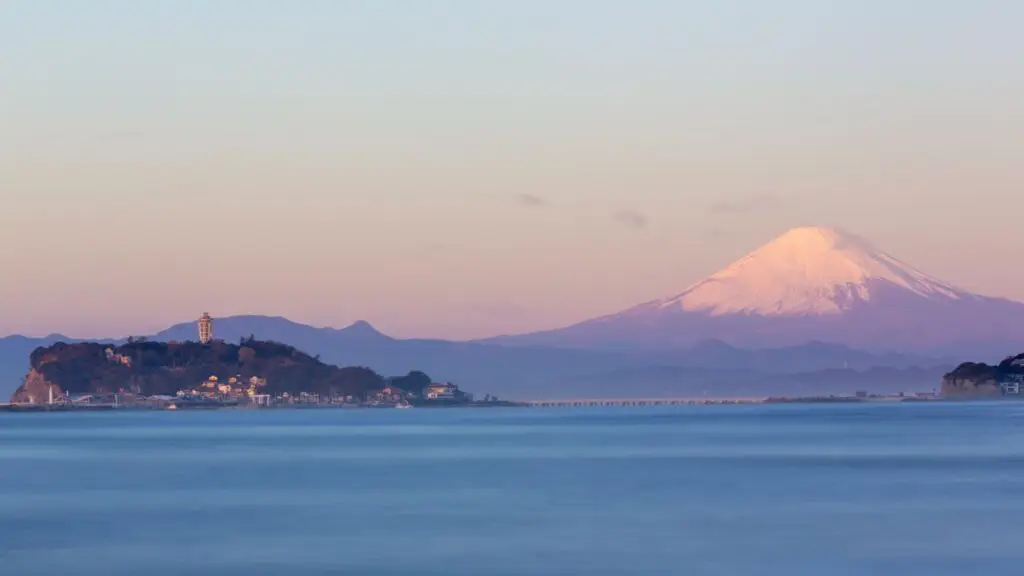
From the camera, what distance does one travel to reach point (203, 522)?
56531mm

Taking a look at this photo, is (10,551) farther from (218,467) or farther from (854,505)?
(218,467)

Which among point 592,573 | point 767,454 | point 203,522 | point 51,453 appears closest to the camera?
point 592,573

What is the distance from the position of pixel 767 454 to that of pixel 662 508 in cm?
4305

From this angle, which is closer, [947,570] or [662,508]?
[947,570]

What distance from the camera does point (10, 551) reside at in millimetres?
48281

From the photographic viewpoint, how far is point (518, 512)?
59.3 metres

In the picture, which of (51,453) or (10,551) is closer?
(10,551)

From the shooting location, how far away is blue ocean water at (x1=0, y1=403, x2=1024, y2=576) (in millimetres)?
45438

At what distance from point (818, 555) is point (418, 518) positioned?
Answer: 15709 mm

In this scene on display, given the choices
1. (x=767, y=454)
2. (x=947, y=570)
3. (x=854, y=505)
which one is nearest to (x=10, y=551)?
(x=947, y=570)

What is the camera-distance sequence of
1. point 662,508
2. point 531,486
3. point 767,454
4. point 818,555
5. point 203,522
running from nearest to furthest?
point 818,555 → point 203,522 → point 662,508 → point 531,486 → point 767,454

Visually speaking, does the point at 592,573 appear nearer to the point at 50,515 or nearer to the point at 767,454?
the point at 50,515

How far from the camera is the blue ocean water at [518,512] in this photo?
45.4 meters

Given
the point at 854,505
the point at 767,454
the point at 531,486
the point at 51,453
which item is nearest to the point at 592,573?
the point at 854,505
